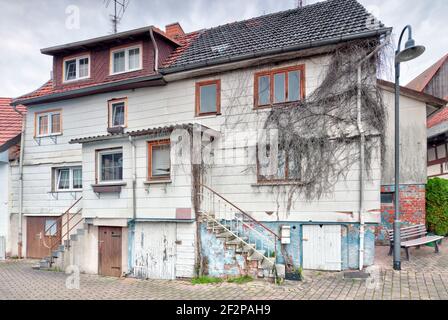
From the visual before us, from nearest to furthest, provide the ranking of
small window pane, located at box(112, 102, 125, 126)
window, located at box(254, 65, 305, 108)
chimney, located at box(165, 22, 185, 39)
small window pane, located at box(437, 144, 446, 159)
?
window, located at box(254, 65, 305, 108) < small window pane, located at box(112, 102, 125, 126) < chimney, located at box(165, 22, 185, 39) < small window pane, located at box(437, 144, 446, 159)

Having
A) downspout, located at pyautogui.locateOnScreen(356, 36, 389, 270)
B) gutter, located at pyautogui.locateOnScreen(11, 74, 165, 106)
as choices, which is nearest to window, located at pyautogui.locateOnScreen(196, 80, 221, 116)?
gutter, located at pyautogui.locateOnScreen(11, 74, 165, 106)

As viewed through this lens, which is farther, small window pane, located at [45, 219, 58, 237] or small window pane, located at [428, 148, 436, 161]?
small window pane, located at [428, 148, 436, 161]

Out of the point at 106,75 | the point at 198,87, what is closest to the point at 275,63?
the point at 198,87

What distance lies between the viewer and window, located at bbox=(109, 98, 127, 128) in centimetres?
1306

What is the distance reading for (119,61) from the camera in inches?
538

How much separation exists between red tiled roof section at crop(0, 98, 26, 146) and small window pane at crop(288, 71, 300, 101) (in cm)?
1226

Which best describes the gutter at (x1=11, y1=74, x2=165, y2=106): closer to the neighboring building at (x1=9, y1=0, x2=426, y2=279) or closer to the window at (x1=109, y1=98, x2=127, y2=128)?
the neighboring building at (x1=9, y1=0, x2=426, y2=279)

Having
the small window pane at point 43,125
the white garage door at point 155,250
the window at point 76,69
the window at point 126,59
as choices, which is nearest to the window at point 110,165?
the white garage door at point 155,250

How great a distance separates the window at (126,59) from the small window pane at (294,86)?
5922 mm

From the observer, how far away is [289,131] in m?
10.4

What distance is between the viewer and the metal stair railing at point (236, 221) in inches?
406

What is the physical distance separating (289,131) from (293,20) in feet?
15.5

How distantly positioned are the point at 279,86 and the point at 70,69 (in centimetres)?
935
